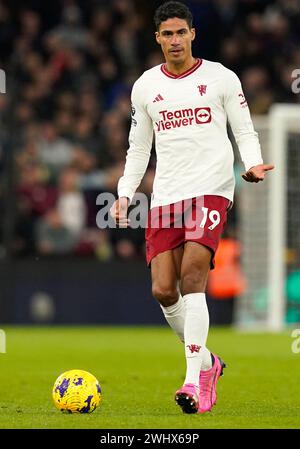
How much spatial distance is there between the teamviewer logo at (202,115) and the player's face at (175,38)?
1.04 ft

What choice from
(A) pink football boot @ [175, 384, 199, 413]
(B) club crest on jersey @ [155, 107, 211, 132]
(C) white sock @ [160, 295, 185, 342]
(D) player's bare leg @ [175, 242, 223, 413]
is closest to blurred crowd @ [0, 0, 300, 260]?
(C) white sock @ [160, 295, 185, 342]

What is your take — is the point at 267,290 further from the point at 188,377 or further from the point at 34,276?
the point at 188,377

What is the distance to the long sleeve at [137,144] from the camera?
746 centimetres

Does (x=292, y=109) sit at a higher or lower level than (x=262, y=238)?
higher

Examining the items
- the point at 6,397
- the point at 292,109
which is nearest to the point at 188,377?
the point at 6,397

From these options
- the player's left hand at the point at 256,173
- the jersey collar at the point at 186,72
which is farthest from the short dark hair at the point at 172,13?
the player's left hand at the point at 256,173

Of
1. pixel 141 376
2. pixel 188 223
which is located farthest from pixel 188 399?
pixel 141 376

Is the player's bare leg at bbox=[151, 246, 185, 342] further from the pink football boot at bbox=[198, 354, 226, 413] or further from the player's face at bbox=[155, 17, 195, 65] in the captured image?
the player's face at bbox=[155, 17, 195, 65]

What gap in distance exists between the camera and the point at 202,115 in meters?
7.23

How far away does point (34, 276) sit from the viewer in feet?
53.5

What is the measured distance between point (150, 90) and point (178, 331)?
1.44m

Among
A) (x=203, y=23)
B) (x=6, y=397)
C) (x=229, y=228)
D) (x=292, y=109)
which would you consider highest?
(x=203, y=23)

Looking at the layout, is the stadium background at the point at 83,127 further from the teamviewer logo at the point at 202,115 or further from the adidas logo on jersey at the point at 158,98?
the teamviewer logo at the point at 202,115

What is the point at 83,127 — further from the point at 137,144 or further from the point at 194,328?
the point at 194,328
